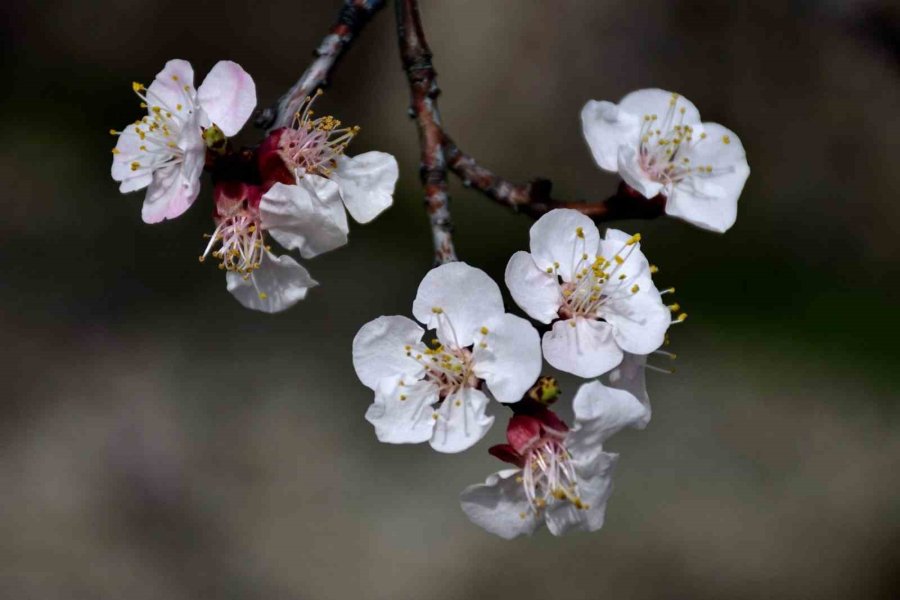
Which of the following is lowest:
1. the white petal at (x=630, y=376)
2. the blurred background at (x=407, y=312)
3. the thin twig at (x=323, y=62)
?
the blurred background at (x=407, y=312)

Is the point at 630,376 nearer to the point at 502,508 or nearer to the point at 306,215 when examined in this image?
the point at 502,508

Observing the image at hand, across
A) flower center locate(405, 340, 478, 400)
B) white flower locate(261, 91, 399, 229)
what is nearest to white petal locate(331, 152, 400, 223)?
white flower locate(261, 91, 399, 229)

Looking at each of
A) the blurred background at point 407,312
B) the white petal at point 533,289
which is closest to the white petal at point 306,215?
the white petal at point 533,289

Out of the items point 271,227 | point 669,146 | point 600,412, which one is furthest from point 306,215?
point 669,146

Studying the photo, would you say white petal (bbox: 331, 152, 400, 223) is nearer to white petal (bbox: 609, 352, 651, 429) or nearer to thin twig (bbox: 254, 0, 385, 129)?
thin twig (bbox: 254, 0, 385, 129)

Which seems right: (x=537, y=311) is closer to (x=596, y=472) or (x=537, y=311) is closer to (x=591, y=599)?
(x=596, y=472)

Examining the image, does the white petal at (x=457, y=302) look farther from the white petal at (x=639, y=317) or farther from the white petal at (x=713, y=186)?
the white petal at (x=713, y=186)
